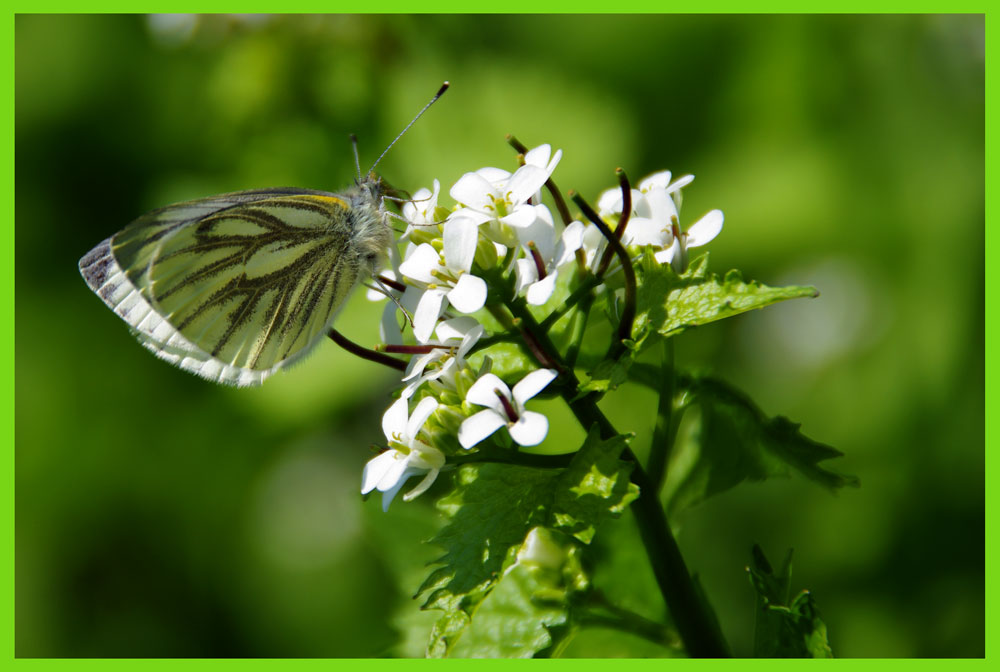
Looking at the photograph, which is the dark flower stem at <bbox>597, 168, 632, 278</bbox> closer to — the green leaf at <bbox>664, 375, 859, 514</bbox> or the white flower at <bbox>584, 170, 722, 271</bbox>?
the white flower at <bbox>584, 170, 722, 271</bbox>

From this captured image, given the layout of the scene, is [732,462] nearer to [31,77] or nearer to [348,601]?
[348,601]

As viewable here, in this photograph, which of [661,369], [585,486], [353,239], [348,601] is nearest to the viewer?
[585,486]

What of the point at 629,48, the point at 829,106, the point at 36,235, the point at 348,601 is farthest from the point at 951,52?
the point at 36,235

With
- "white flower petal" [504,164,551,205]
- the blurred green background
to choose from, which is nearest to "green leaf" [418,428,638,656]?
"white flower petal" [504,164,551,205]

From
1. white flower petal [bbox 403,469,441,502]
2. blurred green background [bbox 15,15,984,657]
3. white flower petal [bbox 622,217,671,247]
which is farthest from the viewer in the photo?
blurred green background [bbox 15,15,984,657]

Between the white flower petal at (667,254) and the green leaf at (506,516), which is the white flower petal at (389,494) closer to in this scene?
the green leaf at (506,516)

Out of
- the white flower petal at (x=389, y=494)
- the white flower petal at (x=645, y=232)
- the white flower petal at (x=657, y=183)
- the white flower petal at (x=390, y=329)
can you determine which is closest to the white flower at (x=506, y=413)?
the white flower petal at (x=389, y=494)
